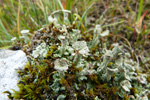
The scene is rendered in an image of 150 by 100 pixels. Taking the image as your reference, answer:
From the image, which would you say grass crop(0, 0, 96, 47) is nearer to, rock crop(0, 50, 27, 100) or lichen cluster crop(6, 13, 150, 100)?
rock crop(0, 50, 27, 100)

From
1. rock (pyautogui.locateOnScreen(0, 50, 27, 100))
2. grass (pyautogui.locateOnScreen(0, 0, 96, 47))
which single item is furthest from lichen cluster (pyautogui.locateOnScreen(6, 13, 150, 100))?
grass (pyautogui.locateOnScreen(0, 0, 96, 47))

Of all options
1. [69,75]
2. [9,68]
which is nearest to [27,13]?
[9,68]

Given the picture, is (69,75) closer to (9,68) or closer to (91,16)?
(9,68)

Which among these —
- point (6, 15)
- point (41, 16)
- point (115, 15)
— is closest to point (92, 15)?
point (115, 15)

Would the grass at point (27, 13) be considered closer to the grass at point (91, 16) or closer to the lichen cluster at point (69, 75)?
the grass at point (91, 16)

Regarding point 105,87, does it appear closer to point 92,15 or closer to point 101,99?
point 101,99
